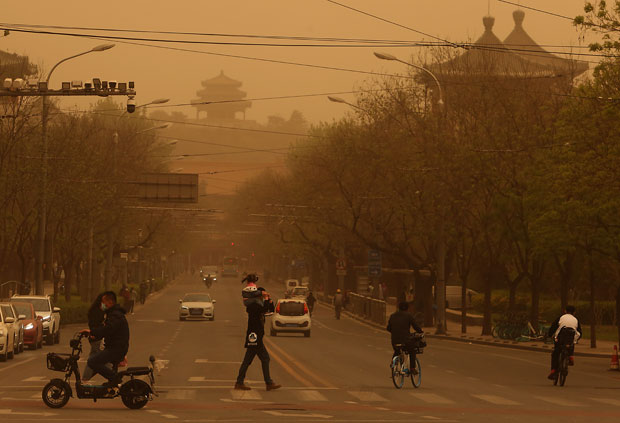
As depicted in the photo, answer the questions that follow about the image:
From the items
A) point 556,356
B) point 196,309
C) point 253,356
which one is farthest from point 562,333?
point 196,309

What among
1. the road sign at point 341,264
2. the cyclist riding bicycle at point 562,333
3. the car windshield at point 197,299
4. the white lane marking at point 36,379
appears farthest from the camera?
the road sign at point 341,264

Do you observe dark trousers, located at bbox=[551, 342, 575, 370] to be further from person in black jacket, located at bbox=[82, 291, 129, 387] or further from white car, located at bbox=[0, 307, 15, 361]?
white car, located at bbox=[0, 307, 15, 361]

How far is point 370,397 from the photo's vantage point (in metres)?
21.9

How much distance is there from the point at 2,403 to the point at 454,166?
32.3 meters

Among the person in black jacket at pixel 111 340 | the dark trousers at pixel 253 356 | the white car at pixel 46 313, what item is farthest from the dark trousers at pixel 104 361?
the white car at pixel 46 313

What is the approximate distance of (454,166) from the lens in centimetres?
4953

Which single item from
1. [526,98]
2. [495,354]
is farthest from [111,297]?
[526,98]

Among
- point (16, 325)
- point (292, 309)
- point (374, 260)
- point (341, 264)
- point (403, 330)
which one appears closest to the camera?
point (403, 330)

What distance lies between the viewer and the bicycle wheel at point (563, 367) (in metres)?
26.6

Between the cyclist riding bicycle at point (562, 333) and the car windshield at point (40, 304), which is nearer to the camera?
the cyclist riding bicycle at point (562, 333)

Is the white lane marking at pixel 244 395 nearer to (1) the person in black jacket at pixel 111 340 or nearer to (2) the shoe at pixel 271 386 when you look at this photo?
(2) the shoe at pixel 271 386

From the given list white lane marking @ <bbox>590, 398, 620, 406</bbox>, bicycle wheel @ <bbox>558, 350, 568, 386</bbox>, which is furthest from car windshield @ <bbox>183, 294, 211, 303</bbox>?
white lane marking @ <bbox>590, 398, 620, 406</bbox>

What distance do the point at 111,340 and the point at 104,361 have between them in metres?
0.41

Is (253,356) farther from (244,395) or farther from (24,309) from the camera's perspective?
(24,309)
